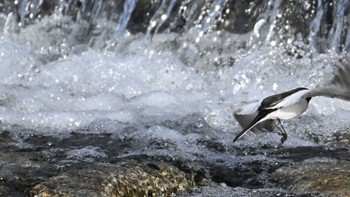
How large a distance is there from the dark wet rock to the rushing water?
73 centimetres

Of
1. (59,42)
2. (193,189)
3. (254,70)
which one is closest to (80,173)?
(193,189)

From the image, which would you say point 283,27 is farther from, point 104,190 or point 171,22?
point 104,190

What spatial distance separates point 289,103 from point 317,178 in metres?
0.45

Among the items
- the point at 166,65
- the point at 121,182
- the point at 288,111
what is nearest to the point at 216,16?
the point at 166,65

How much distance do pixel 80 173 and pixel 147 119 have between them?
5.89ft

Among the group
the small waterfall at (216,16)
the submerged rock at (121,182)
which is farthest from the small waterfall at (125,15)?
the submerged rock at (121,182)

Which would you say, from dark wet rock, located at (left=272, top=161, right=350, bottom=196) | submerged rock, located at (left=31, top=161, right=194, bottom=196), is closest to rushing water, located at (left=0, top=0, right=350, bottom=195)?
dark wet rock, located at (left=272, top=161, right=350, bottom=196)

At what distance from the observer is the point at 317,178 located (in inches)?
188

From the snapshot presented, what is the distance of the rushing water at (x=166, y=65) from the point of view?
6.10 meters

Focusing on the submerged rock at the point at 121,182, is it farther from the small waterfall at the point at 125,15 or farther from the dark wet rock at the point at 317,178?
the small waterfall at the point at 125,15

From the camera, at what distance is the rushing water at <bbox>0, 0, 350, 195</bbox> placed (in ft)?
20.0

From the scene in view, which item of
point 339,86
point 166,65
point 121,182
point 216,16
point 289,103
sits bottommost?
point 166,65

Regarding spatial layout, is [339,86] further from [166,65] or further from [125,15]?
[125,15]

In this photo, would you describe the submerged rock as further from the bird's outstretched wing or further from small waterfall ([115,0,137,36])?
small waterfall ([115,0,137,36])
